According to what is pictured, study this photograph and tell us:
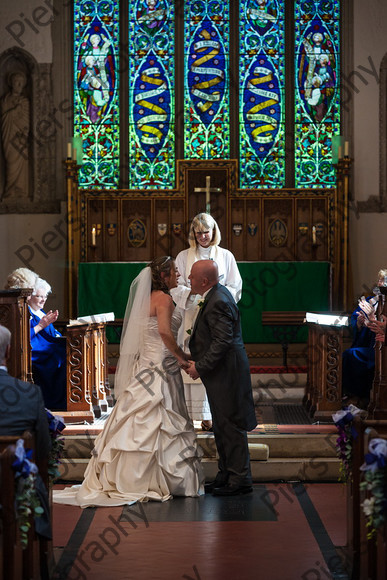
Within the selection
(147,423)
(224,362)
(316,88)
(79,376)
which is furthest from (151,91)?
(147,423)

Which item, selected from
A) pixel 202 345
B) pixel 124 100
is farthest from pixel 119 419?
pixel 124 100

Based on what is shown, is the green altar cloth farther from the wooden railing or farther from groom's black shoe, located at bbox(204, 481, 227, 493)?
groom's black shoe, located at bbox(204, 481, 227, 493)

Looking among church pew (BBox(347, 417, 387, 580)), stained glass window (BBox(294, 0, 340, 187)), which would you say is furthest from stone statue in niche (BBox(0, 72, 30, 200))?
church pew (BBox(347, 417, 387, 580))

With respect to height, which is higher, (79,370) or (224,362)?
(224,362)

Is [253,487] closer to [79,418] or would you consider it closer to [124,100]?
[79,418]

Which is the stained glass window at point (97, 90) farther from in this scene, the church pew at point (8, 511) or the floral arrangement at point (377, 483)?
the floral arrangement at point (377, 483)

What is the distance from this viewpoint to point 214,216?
11.3 m

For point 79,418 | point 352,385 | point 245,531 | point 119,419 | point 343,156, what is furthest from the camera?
point 343,156

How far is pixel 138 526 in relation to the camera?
5133mm

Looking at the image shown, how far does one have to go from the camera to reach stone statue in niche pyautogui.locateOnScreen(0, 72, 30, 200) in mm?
11703

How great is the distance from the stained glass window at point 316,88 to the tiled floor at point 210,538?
6.64 meters

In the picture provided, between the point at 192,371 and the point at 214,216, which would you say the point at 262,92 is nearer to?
the point at 214,216

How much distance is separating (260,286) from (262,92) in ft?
9.62

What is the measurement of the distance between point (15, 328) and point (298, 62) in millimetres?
7418
